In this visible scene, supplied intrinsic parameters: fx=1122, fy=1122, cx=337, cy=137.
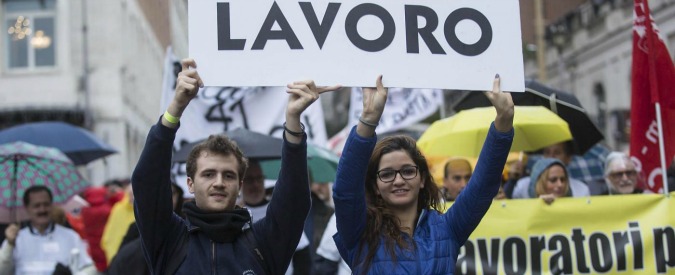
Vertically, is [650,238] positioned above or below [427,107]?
below

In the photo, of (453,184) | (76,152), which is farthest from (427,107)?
(453,184)

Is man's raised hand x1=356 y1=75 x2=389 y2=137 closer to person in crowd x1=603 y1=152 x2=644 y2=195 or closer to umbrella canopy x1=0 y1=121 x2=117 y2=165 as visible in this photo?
person in crowd x1=603 y1=152 x2=644 y2=195

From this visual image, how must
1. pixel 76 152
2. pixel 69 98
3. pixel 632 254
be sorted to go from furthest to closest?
pixel 69 98 → pixel 76 152 → pixel 632 254

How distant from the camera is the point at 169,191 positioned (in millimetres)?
4051

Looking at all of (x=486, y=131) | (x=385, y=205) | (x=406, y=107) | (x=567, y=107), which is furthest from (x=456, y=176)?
(x=406, y=107)

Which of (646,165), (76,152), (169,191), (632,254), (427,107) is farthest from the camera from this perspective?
(427,107)

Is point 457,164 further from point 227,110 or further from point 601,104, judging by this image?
point 601,104

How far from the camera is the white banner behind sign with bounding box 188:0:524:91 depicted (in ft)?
13.6

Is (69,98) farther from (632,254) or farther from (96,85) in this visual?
(632,254)

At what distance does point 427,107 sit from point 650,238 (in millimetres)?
8483

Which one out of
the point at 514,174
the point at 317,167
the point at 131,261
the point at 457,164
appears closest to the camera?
the point at 131,261

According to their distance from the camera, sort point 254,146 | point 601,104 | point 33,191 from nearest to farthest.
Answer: point 254,146 → point 33,191 → point 601,104

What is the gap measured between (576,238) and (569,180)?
1483mm

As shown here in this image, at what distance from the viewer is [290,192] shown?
13.4 feet
